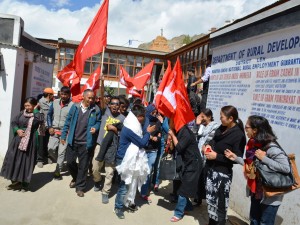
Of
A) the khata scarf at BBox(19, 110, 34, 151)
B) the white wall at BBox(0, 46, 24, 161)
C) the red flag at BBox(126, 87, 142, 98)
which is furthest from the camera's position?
the red flag at BBox(126, 87, 142, 98)

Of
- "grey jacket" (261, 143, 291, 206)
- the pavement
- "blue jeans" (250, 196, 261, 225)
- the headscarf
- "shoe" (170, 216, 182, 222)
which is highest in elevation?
the headscarf

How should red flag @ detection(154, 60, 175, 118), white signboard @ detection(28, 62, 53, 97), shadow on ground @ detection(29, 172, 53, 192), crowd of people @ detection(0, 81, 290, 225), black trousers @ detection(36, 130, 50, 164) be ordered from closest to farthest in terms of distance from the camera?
crowd of people @ detection(0, 81, 290, 225) → red flag @ detection(154, 60, 175, 118) → shadow on ground @ detection(29, 172, 53, 192) → black trousers @ detection(36, 130, 50, 164) → white signboard @ detection(28, 62, 53, 97)

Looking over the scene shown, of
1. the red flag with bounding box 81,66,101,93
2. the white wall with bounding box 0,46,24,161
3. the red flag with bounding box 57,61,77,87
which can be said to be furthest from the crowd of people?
the white wall with bounding box 0,46,24,161

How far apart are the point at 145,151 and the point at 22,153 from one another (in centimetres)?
212

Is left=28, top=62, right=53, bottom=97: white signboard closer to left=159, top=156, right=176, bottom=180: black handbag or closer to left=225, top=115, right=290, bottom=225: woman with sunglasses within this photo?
left=159, top=156, right=176, bottom=180: black handbag

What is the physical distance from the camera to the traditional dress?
5.39 metres

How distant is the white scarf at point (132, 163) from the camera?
15.5 feet

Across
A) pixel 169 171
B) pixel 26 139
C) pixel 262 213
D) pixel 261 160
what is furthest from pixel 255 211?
pixel 26 139

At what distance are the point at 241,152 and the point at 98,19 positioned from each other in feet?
14.7

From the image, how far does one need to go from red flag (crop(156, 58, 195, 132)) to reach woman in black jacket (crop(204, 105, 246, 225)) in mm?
762

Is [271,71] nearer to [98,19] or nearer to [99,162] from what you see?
[99,162]

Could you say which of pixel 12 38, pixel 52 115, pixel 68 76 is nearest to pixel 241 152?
pixel 52 115

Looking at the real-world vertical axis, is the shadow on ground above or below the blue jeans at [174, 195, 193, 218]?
below

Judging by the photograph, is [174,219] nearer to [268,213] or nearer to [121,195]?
[121,195]
